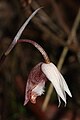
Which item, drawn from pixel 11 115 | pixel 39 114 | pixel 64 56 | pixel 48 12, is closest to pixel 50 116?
pixel 39 114

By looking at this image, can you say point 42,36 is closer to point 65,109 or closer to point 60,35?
point 60,35

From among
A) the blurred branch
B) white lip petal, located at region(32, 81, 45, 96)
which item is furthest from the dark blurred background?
white lip petal, located at region(32, 81, 45, 96)

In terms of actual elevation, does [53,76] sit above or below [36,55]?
above

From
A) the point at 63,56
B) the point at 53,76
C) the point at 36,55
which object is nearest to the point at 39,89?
the point at 53,76

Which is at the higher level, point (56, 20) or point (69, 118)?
point (56, 20)

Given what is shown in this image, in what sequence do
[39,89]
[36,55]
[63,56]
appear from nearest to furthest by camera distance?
[39,89]
[63,56]
[36,55]

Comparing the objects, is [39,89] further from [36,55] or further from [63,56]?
[36,55]

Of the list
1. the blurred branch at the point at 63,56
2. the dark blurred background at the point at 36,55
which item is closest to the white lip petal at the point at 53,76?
the dark blurred background at the point at 36,55

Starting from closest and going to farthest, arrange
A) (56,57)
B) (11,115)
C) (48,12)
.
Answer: (11,115), (56,57), (48,12)

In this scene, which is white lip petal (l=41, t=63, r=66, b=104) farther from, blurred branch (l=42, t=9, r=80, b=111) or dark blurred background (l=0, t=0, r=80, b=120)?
blurred branch (l=42, t=9, r=80, b=111)
